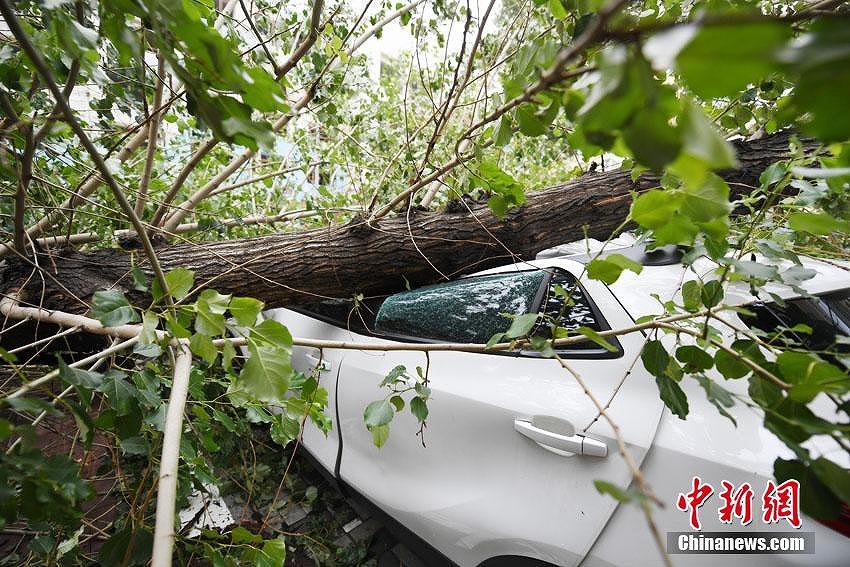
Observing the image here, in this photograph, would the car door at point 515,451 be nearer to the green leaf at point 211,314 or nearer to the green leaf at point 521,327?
the green leaf at point 521,327

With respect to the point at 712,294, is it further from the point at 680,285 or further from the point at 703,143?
the point at 703,143

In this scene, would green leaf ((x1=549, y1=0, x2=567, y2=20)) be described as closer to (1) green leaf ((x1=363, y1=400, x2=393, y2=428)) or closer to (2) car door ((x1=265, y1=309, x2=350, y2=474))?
(1) green leaf ((x1=363, y1=400, x2=393, y2=428))

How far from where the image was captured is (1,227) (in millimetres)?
1652

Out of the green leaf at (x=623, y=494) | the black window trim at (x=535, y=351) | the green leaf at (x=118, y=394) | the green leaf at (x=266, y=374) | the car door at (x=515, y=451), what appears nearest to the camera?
the green leaf at (x=623, y=494)

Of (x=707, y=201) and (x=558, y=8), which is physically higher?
(x=558, y=8)

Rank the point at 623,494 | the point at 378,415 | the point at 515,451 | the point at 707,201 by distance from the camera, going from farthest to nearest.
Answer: the point at 515,451
the point at 378,415
the point at 707,201
the point at 623,494

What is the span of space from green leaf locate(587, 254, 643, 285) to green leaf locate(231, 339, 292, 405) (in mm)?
621

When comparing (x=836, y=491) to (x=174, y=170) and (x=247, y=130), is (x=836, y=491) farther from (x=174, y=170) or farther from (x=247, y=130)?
(x=174, y=170)

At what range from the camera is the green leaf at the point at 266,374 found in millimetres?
747

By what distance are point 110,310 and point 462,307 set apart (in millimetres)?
1311

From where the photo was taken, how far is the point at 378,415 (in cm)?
103

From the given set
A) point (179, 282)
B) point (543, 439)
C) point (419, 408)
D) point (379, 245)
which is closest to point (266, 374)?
point (179, 282)

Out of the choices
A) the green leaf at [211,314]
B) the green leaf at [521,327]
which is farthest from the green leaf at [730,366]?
the green leaf at [211,314]

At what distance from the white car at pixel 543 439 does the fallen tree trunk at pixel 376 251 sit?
192 millimetres
